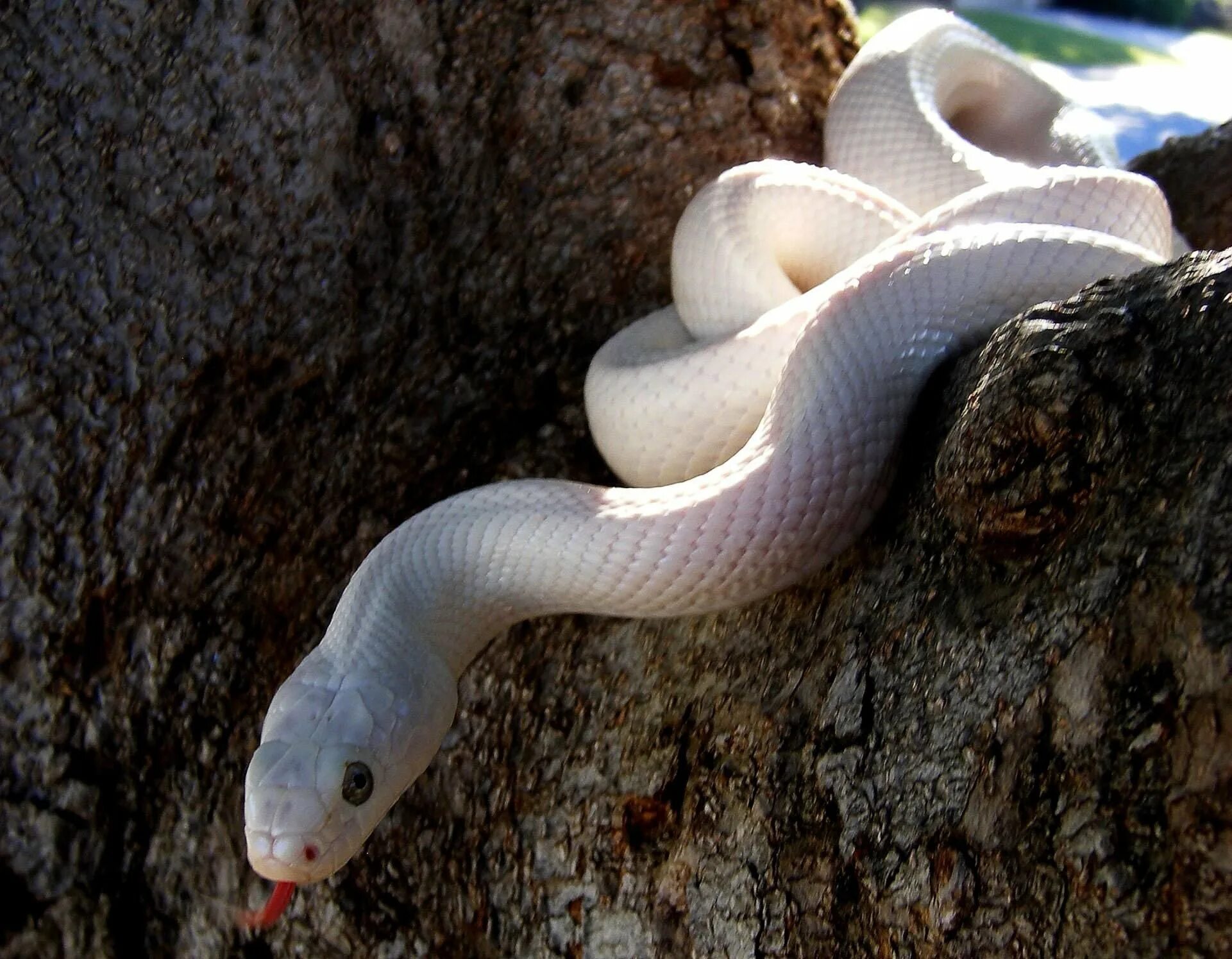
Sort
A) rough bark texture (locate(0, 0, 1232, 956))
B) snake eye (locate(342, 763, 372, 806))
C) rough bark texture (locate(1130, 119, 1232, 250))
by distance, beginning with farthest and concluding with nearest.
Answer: rough bark texture (locate(1130, 119, 1232, 250)), snake eye (locate(342, 763, 372, 806)), rough bark texture (locate(0, 0, 1232, 956))

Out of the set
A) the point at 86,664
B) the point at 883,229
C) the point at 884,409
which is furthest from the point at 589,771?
the point at 883,229

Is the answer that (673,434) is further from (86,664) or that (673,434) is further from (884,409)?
(86,664)

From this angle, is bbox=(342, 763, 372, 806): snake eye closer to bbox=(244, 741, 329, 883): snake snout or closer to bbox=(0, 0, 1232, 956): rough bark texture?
bbox=(244, 741, 329, 883): snake snout

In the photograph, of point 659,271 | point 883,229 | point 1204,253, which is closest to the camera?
point 1204,253

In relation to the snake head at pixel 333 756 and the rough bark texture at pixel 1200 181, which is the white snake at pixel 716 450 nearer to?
the snake head at pixel 333 756

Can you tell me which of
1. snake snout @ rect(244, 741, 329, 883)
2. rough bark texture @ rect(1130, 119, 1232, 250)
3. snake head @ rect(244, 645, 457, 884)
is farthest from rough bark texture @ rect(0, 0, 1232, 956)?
snake snout @ rect(244, 741, 329, 883)

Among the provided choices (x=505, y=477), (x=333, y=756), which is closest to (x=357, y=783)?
(x=333, y=756)
